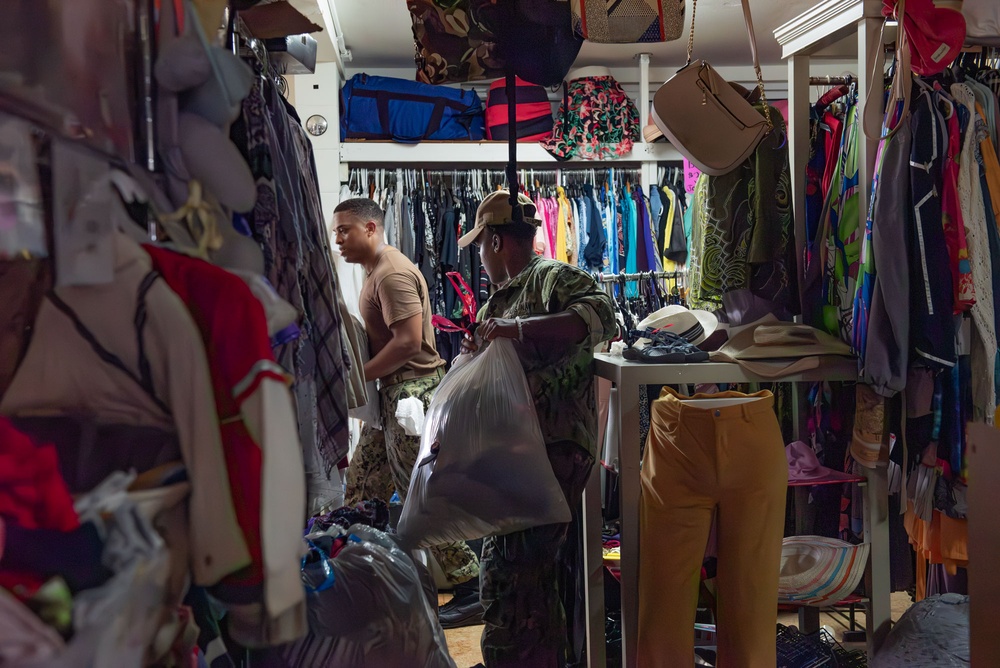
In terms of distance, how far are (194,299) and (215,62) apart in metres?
0.24

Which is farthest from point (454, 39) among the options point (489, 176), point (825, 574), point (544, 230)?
point (489, 176)

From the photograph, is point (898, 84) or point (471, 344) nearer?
point (898, 84)

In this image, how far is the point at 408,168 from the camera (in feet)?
16.3

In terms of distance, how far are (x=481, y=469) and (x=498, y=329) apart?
39 cm

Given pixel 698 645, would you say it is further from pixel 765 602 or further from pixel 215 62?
pixel 215 62

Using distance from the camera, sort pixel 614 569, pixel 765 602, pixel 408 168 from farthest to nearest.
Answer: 1. pixel 408 168
2. pixel 614 569
3. pixel 765 602

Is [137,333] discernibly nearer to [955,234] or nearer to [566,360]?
[566,360]

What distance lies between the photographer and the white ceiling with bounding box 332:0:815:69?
4.25 m

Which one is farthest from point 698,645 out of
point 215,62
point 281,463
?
point 215,62

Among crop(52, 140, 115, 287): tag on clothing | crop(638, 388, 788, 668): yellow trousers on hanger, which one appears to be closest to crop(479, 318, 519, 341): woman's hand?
crop(638, 388, 788, 668): yellow trousers on hanger

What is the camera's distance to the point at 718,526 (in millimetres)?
1987

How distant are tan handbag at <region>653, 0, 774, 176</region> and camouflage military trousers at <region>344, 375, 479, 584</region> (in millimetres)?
1409

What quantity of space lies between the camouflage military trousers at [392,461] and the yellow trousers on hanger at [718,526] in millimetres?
1225

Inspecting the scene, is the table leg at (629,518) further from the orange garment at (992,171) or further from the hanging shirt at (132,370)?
the hanging shirt at (132,370)
